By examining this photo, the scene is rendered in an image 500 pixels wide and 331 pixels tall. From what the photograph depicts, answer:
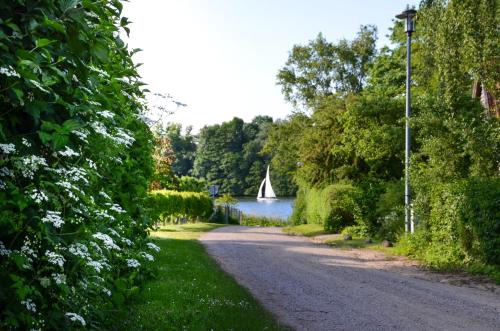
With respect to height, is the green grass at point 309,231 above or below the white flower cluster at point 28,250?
below

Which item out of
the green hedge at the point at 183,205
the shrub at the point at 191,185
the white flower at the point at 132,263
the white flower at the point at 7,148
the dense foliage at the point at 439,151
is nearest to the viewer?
the white flower at the point at 7,148

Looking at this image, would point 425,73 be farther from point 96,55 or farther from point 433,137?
point 96,55

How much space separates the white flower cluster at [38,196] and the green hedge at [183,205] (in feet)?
93.1

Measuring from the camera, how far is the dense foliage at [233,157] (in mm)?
96875

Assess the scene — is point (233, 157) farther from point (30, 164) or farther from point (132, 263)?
point (30, 164)

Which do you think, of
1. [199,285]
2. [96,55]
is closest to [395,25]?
[199,285]

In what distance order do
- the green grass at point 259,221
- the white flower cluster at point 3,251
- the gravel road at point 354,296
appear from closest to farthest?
the white flower cluster at point 3,251 < the gravel road at point 354,296 < the green grass at point 259,221

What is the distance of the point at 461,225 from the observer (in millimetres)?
14859

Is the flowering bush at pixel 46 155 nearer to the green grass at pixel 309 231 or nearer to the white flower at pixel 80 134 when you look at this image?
the white flower at pixel 80 134

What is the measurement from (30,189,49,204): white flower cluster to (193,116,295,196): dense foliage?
294 feet

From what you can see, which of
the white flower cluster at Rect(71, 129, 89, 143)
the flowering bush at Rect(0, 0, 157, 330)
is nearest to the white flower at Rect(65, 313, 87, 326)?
the flowering bush at Rect(0, 0, 157, 330)

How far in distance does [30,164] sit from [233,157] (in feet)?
319

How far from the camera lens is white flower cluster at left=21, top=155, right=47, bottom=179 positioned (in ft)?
9.20

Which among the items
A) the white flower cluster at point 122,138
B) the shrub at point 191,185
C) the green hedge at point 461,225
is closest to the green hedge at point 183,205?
the shrub at point 191,185
